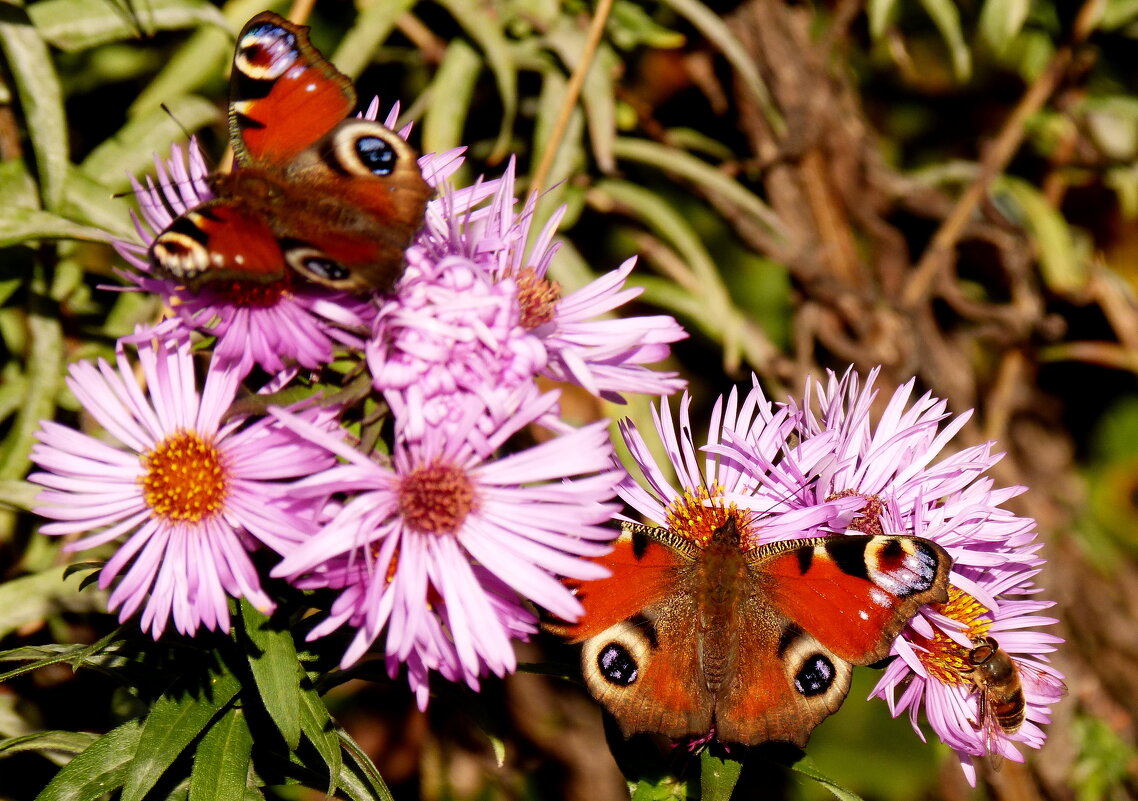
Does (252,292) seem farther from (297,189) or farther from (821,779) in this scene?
(821,779)

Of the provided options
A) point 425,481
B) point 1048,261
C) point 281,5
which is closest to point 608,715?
point 425,481

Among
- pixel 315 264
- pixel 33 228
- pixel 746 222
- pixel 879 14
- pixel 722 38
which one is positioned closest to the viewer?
pixel 315 264

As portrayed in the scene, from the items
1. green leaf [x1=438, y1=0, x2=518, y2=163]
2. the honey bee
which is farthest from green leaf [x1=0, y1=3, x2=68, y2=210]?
the honey bee

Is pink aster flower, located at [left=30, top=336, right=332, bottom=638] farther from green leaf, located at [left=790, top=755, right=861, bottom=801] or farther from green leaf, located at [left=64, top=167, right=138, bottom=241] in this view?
green leaf, located at [left=790, top=755, right=861, bottom=801]

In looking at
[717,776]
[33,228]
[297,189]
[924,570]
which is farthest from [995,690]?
[33,228]

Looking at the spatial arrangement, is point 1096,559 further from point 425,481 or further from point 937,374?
point 425,481
